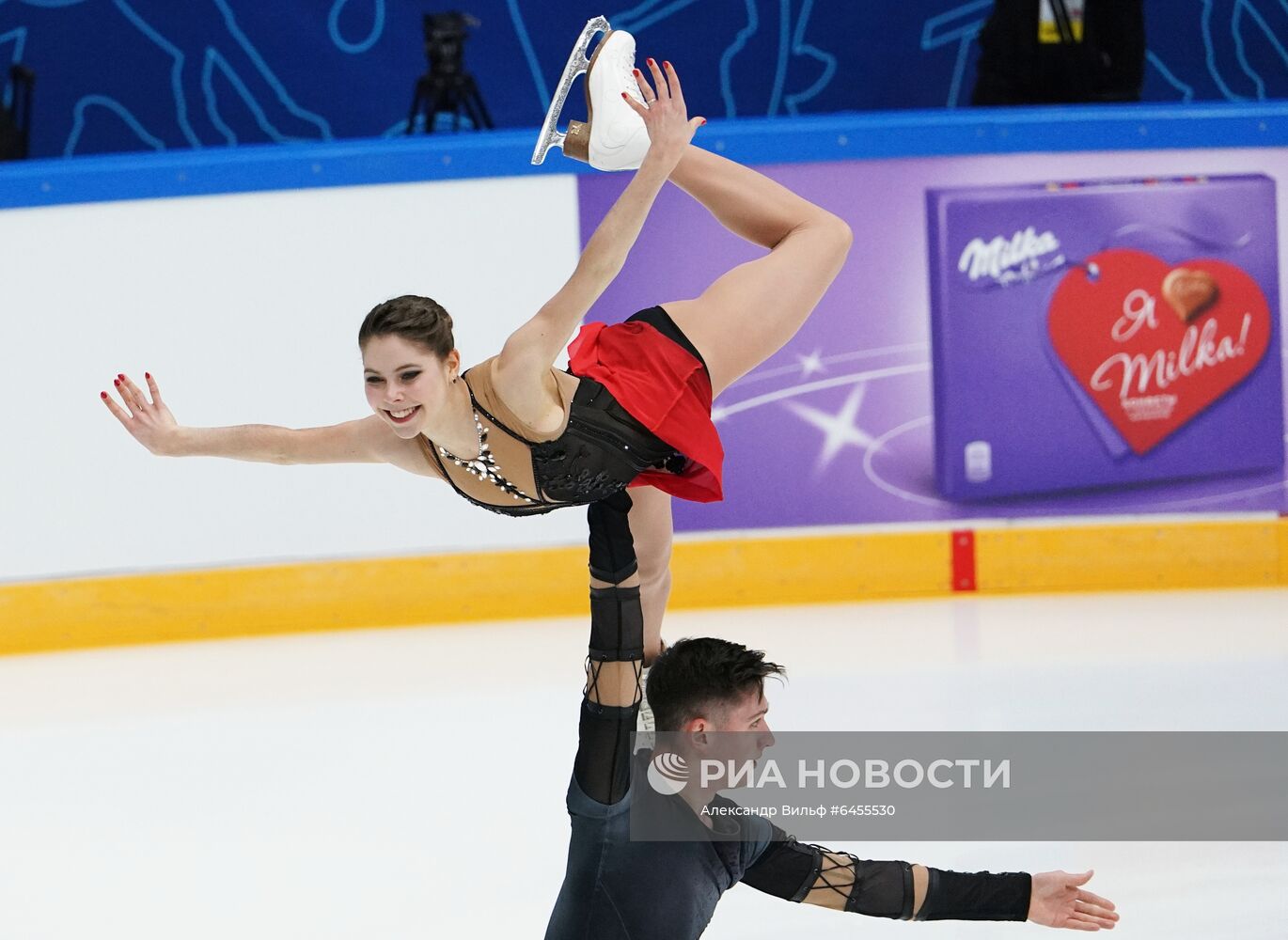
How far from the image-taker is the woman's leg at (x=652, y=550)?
317 cm

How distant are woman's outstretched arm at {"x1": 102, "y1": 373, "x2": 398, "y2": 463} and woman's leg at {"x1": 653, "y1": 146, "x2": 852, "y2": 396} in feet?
1.93

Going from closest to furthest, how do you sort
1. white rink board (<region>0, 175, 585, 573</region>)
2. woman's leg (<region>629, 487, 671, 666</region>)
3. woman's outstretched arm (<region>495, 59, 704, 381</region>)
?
woman's outstretched arm (<region>495, 59, 704, 381</region>)
woman's leg (<region>629, 487, 671, 666</region>)
white rink board (<region>0, 175, 585, 573</region>)

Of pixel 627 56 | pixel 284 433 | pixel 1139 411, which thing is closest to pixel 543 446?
pixel 284 433

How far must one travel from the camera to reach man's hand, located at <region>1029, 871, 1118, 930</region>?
2.29 m

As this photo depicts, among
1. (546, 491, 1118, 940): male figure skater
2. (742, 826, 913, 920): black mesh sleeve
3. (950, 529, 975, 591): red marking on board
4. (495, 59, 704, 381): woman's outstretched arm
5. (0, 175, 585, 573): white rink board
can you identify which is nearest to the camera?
(546, 491, 1118, 940): male figure skater

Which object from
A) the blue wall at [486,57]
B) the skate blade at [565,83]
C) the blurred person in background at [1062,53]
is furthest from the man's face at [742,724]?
the blue wall at [486,57]

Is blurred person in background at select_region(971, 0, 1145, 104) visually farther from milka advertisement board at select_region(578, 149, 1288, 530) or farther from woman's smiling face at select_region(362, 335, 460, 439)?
woman's smiling face at select_region(362, 335, 460, 439)

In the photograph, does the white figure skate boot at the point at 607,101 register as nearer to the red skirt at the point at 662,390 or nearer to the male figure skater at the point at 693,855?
the red skirt at the point at 662,390

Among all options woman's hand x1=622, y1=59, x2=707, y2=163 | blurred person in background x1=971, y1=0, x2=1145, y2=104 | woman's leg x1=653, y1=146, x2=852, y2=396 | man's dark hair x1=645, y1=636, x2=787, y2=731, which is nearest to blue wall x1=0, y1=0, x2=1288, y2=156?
blurred person in background x1=971, y1=0, x2=1145, y2=104

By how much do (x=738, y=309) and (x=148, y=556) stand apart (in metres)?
2.85

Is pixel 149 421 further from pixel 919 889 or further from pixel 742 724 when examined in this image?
pixel 919 889

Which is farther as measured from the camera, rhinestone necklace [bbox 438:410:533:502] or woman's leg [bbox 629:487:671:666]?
woman's leg [bbox 629:487:671:666]

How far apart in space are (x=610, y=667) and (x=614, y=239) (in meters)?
0.65

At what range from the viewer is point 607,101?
2902 millimetres
